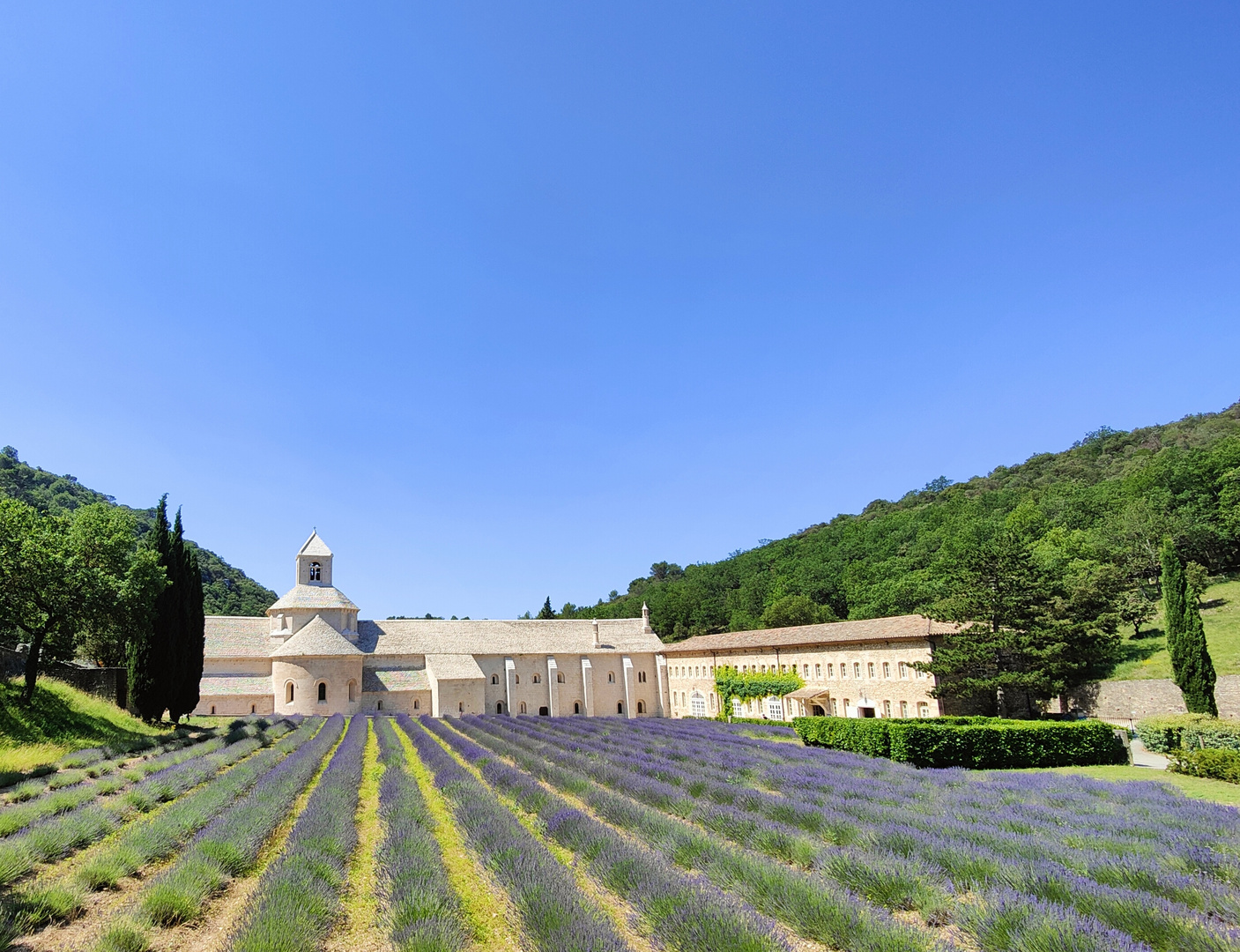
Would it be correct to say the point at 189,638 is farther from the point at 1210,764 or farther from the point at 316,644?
the point at 1210,764

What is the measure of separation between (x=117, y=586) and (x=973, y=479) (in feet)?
373

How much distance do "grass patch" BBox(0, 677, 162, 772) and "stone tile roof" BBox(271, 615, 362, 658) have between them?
1269 cm

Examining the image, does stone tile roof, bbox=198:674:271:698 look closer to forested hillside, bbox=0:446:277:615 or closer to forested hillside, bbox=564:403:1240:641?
forested hillside, bbox=0:446:277:615

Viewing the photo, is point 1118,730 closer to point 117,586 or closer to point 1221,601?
point 1221,601

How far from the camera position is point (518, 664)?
53281 millimetres

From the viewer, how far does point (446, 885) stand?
7.85 meters

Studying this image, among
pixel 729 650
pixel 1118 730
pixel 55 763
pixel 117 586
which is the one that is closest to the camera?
pixel 55 763

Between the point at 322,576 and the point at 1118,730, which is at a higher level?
the point at 322,576

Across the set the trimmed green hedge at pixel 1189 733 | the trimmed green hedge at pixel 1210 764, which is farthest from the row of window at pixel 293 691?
the trimmed green hedge at pixel 1210 764

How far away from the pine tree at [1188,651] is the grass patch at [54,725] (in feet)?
129

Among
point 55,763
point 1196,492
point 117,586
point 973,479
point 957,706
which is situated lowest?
point 957,706

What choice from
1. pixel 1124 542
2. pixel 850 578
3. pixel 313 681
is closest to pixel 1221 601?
pixel 1124 542

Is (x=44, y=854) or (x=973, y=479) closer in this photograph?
(x=44, y=854)

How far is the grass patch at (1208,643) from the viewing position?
111 ft
